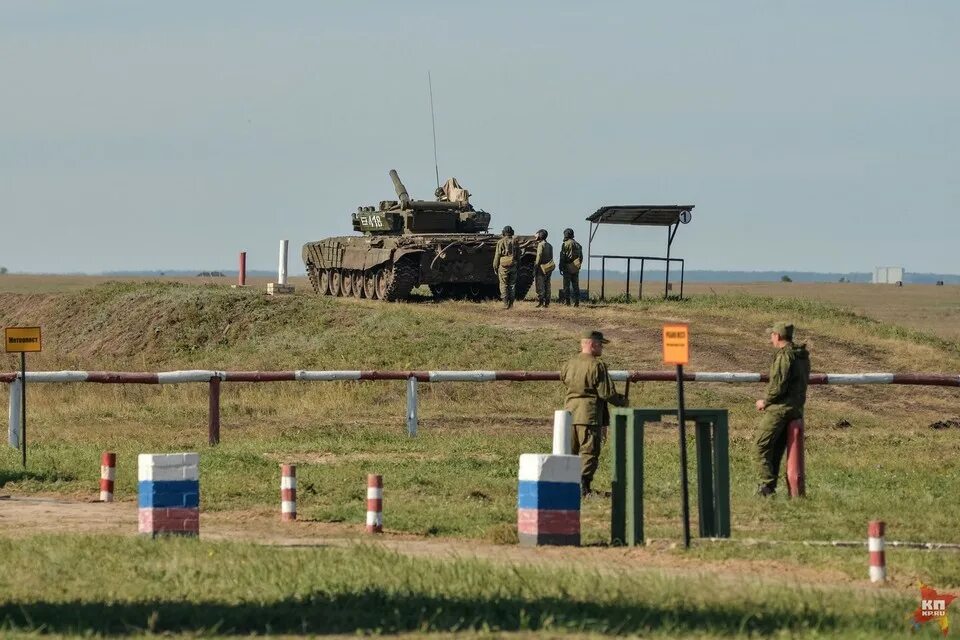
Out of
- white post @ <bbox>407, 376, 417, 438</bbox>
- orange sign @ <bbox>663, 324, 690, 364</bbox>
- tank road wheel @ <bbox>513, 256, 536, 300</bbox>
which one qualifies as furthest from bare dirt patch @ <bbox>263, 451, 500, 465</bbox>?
tank road wheel @ <bbox>513, 256, 536, 300</bbox>

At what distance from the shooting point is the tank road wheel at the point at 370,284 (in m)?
44.9

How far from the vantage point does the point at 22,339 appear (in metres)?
20.0

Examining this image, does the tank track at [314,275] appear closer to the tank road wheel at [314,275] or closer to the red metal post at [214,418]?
the tank road wheel at [314,275]

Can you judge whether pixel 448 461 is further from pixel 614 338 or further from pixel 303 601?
pixel 614 338

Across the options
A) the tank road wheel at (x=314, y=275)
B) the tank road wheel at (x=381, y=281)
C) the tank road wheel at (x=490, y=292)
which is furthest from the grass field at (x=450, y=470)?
the tank road wheel at (x=314, y=275)

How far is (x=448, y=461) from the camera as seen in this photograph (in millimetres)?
20328

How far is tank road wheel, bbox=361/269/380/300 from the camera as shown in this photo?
44.9 metres

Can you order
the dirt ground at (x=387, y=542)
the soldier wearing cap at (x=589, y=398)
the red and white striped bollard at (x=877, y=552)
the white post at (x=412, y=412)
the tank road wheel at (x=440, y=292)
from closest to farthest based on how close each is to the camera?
the red and white striped bollard at (x=877, y=552) → the dirt ground at (x=387, y=542) → the soldier wearing cap at (x=589, y=398) → the white post at (x=412, y=412) → the tank road wheel at (x=440, y=292)

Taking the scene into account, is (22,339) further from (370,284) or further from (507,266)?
(370,284)

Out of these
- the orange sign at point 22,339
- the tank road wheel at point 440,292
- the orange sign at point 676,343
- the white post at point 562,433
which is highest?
the tank road wheel at point 440,292

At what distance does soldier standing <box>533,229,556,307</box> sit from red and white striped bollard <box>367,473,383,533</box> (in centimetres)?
Answer: 2527

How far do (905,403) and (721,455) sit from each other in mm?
15477

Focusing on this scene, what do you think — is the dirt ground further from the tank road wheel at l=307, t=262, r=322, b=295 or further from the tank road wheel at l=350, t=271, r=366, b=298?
the tank road wheel at l=307, t=262, r=322, b=295

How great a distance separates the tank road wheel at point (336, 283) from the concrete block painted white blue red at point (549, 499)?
113 ft
